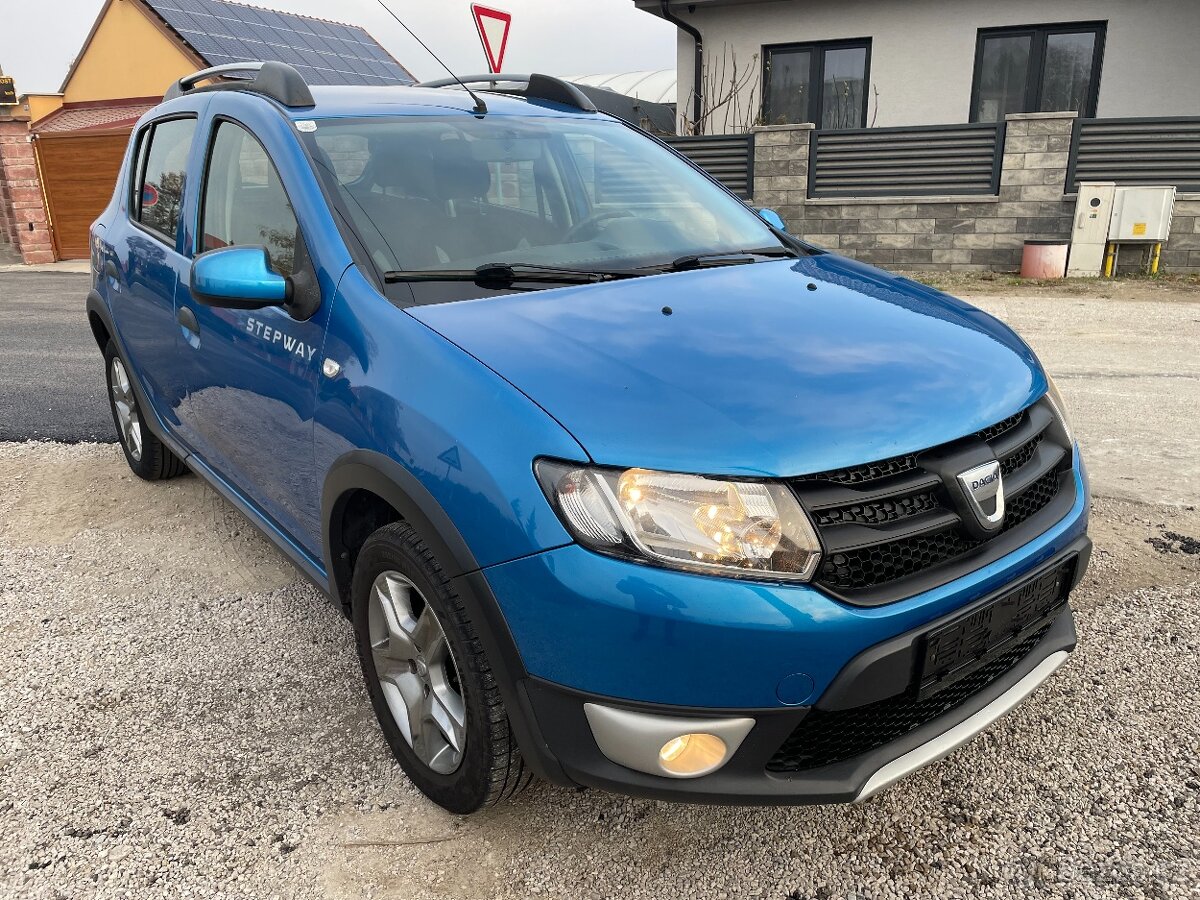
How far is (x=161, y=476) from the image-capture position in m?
4.48

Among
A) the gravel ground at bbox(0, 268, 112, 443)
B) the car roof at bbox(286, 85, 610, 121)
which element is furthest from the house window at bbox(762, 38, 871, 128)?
the car roof at bbox(286, 85, 610, 121)

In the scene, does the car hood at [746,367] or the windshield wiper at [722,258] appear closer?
the car hood at [746,367]

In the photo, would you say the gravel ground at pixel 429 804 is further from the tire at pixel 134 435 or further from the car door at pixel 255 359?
the tire at pixel 134 435

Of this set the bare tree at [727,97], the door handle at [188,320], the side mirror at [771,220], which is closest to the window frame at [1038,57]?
the bare tree at [727,97]

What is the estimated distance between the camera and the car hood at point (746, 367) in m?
1.76

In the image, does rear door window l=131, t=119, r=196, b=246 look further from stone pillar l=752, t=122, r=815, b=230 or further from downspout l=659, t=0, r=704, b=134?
downspout l=659, t=0, r=704, b=134

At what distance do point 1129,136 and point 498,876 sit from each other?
11.3m

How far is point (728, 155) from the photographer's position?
39.0 feet

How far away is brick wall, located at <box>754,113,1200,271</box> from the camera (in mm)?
10453

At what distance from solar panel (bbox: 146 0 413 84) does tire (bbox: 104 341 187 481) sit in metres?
13.5

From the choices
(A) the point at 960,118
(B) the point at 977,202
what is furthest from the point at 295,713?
(A) the point at 960,118

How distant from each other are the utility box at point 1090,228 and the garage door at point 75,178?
1456 centimetres

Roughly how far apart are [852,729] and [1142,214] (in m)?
10.5

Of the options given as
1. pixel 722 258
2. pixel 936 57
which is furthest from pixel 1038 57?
pixel 722 258
